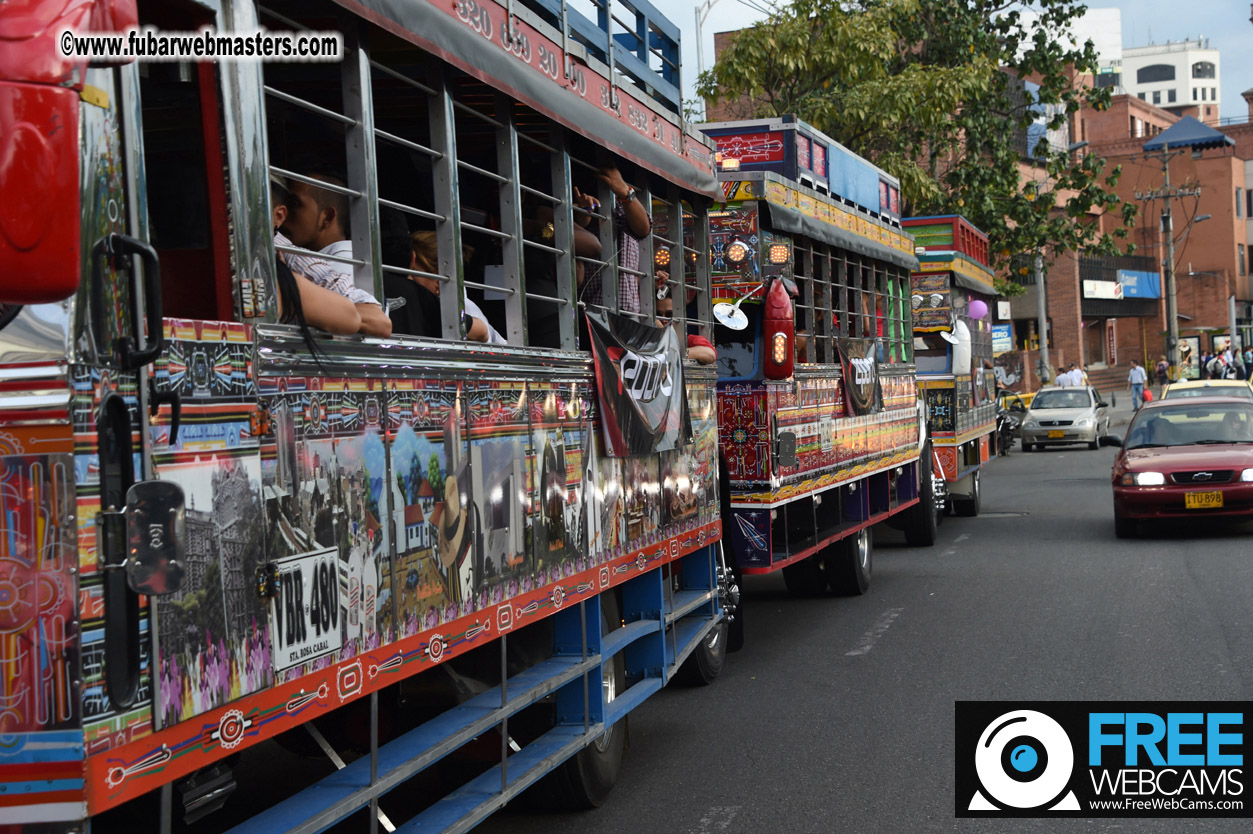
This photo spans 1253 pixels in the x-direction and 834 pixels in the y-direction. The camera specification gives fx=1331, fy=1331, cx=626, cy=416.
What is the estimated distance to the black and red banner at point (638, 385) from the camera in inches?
236

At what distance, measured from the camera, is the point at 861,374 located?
11.9 m

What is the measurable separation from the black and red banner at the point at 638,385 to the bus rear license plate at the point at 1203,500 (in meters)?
8.73

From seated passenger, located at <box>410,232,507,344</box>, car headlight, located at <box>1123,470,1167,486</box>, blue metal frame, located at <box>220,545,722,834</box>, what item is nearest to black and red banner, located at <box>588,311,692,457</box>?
blue metal frame, located at <box>220,545,722,834</box>

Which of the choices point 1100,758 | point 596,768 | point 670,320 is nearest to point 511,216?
point 670,320

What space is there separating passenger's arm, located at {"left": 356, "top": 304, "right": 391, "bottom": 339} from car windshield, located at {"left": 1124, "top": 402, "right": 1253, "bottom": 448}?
12.9 meters

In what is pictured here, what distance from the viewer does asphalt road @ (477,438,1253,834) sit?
585 cm

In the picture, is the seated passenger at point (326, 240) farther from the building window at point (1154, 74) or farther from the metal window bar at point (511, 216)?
the building window at point (1154, 74)

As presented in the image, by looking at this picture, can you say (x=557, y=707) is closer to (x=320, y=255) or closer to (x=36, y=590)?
(x=320, y=255)

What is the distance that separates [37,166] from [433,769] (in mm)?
3853

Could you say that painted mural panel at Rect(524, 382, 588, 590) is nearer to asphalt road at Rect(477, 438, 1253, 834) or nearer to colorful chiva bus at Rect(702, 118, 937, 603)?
asphalt road at Rect(477, 438, 1253, 834)

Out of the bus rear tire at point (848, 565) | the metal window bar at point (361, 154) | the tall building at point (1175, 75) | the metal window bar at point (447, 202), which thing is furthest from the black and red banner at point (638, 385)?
the tall building at point (1175, 75)

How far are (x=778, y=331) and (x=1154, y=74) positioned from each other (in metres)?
130

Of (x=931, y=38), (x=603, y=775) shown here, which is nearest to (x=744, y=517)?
(x=603, y=775)

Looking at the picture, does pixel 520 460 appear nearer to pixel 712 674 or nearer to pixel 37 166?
pixel 37 166
